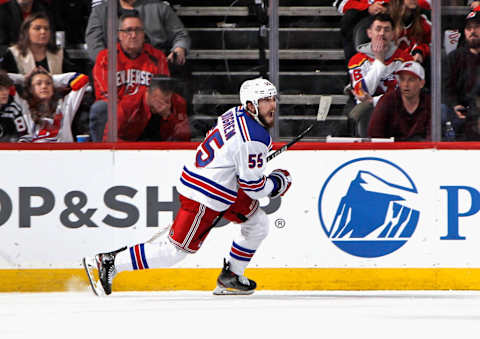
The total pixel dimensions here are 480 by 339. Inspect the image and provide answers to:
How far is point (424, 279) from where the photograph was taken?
578 cm

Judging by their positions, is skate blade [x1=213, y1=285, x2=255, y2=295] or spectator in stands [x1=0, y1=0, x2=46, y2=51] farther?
spectator in stands [x1=0, y1=0, x2=46, y2=51]

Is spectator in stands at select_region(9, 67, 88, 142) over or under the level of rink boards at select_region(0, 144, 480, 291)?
over

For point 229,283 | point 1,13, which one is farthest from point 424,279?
point 1,13

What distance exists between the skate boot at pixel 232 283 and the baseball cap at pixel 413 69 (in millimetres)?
1605

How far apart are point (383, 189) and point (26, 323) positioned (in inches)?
95.1

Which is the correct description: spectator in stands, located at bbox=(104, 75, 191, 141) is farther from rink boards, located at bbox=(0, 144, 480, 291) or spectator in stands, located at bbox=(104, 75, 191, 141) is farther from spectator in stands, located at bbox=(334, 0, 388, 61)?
spectator in stands, located at bbox=(334, 0, 388, 61)

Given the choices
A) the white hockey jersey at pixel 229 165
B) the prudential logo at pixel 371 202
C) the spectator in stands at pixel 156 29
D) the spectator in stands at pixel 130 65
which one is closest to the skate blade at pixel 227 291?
the white hockey jersey at pixel 229 165

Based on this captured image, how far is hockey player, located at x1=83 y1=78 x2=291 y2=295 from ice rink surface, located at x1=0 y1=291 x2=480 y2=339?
0.80 ft

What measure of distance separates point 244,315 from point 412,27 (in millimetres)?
2307

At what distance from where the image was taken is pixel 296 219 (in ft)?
19.1

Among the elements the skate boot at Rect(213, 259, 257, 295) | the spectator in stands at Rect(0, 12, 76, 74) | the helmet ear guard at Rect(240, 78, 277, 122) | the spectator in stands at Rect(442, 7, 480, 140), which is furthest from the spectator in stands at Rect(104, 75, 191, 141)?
→ the spectator in stands at Rect(442, 7, 480, 140)

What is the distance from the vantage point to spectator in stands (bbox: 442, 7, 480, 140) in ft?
19.4

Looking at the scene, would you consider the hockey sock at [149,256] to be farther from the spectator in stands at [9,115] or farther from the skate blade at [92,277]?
the spectator in stands at [9,115]

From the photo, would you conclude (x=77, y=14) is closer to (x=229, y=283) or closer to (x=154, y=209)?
(x=154, y=209)
